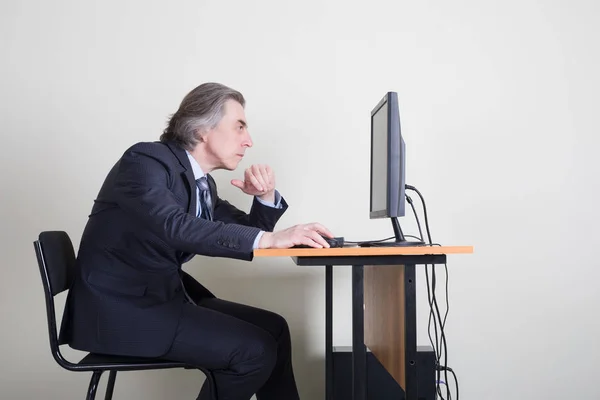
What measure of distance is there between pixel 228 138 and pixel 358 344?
835 millimetres

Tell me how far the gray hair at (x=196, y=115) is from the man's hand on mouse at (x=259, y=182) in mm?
199

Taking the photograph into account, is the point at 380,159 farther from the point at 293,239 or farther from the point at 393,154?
the point at 293,239

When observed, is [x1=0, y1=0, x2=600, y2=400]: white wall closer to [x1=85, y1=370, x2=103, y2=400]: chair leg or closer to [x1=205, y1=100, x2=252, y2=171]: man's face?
[x1=205, y1=100, x2=252, y2=171]: man's face

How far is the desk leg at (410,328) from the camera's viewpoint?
144 centimetres

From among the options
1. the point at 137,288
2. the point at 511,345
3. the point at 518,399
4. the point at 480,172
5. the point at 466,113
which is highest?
the point at 466,113

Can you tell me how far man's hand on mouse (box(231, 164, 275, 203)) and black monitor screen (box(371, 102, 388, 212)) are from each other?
0.35 metres

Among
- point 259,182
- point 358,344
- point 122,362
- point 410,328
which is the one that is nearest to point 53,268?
point 122,362

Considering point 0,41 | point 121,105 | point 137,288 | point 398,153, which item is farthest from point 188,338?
point 0,41

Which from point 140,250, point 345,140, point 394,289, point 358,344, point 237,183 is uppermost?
point 345,140

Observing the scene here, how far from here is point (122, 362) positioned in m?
1.57

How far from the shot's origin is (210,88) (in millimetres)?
1962

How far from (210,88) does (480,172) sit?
1.34m

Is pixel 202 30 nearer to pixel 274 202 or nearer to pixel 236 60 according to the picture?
pixel 236 60

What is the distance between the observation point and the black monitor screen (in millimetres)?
1709
